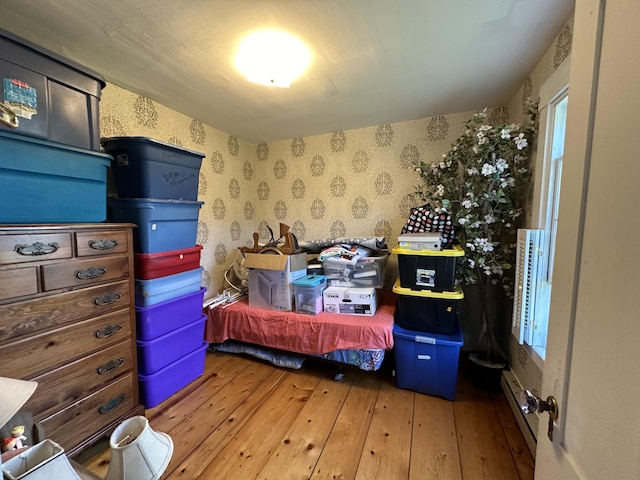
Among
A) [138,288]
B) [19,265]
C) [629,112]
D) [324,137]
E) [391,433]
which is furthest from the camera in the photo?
[324,137]

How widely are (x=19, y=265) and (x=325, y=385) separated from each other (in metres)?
1.85

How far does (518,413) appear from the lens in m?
1.60

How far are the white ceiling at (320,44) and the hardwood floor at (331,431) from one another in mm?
2127

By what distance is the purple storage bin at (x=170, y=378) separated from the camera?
66.7 inches

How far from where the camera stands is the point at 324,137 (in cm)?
278

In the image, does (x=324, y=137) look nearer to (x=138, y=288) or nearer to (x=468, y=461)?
(x=138, y=288)

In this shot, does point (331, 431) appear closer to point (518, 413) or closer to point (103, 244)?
point (518, 413)

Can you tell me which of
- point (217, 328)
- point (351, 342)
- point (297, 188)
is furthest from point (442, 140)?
point (217, 328)

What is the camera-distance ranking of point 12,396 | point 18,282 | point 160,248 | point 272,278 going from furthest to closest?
point 272,278 → point 160,248 → point 18,282 → point 12,396

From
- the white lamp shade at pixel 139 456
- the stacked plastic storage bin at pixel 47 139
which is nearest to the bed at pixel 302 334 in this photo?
the white lamp shade at pixel 139 456

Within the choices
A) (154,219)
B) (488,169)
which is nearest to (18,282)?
(154,219)

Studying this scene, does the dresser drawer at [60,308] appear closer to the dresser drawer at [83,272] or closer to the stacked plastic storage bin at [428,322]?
the dresser drawer at [83,272]

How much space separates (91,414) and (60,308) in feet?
1.91

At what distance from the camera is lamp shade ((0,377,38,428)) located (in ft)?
1.78
